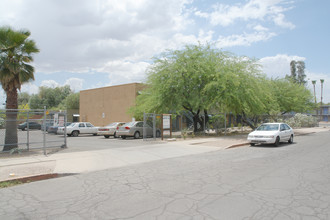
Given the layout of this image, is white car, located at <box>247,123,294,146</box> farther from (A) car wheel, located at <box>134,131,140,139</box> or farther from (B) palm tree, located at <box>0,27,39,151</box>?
(B) palm tree, located at <box>0,27,39,151</box>

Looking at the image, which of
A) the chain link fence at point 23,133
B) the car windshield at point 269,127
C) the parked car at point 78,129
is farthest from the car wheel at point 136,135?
the car windshield at point 269,127

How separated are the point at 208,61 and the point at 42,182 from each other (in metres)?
16.6

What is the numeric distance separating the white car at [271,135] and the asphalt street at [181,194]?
20.1ft

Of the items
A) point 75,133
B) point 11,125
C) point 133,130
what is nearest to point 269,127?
point 133,130

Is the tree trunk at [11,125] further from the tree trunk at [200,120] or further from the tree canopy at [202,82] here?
the tree trunk at [200,120]

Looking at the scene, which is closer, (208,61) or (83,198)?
(83,198)

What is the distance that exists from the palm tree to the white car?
13.2 metres

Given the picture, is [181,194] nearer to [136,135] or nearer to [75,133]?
[136,135]

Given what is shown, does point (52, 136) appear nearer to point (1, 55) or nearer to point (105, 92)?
point (1, 55)

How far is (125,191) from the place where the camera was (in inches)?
261

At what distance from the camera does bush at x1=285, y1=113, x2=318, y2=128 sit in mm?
35894

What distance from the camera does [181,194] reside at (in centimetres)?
616

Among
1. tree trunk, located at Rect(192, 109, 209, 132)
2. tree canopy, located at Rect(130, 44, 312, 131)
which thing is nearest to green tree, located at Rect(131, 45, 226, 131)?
tree canopy, located at Rect(130, 44, 312, 131)

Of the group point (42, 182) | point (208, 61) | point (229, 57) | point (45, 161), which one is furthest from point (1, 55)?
point (229, 57)
